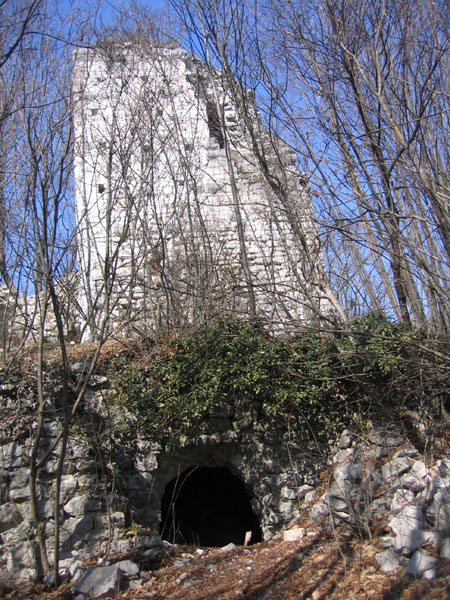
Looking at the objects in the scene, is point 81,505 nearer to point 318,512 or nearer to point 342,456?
point 318,512

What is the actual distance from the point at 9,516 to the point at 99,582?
1141mm

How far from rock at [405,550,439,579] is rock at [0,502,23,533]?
11.3 ft

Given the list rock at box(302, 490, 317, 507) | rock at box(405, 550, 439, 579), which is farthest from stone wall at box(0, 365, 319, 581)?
rock at box(405, 550, 439, 579)

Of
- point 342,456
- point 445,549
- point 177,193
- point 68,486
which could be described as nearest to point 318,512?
point 342,456

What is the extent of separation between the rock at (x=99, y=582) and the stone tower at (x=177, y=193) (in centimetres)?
318

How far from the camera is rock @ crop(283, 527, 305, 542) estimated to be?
516 centimetres

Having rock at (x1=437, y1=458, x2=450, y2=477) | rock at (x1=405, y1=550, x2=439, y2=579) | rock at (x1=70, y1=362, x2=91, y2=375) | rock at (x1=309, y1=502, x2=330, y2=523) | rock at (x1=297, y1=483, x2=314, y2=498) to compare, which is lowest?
rock at (x1=405, y1=550, x2=439, y2=579)

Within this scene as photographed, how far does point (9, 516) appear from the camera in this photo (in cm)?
488

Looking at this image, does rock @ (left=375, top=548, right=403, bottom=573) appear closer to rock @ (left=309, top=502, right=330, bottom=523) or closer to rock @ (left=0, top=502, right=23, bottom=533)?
rock @ (left=309, top=502, right=330, bottom=523)

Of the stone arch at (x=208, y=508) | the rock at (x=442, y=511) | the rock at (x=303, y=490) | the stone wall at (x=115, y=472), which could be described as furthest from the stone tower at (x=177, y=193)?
the rock at (x=442, y=511)

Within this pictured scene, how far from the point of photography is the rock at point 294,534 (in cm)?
516

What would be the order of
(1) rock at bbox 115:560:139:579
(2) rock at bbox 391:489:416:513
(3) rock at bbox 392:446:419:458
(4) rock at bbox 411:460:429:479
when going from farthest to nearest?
(3) rock at bbox 392:446:419:458 < (4) rock at bbox 411:460:429:479 < (2) rock at bbox 391:489:416:513 < (1) rock at bbox 115:560:139:579

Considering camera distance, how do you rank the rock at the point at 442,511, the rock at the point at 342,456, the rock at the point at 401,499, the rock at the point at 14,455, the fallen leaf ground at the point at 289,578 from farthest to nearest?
the rock at the point at 342,456, the rock at the point at 14,455, the rock at the point at 401,499, the rock at the point at 442,511, the fallen leaf ground at the point at 289,578

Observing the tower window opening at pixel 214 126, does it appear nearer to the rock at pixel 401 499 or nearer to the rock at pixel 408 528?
the rock at pixel 401 499
